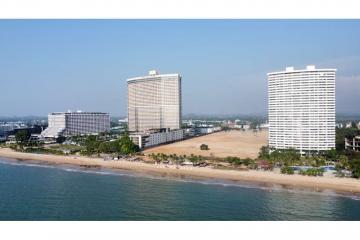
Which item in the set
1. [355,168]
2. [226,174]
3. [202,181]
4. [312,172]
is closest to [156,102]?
[226,174]

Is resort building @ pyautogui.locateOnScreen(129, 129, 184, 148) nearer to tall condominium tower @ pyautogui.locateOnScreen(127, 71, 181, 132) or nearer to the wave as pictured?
tall condominium tower @ pyautogui.locateOnScreen(127, 71, 181, 132)

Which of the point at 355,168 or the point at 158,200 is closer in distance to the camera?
the point at 158,200

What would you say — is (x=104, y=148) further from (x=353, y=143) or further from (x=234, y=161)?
(x=353, y=143)

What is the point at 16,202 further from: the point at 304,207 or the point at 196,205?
the point at 304,207

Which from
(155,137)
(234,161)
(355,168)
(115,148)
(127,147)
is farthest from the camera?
(155,137)

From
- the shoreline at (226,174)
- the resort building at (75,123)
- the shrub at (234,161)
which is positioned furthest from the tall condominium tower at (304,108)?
the resort building at (75,123)

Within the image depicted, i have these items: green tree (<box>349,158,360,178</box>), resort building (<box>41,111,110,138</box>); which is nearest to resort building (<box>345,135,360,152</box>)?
green tree (<box>349,158,360,178</box>)

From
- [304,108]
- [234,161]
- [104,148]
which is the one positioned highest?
[304,108]
